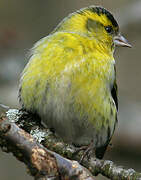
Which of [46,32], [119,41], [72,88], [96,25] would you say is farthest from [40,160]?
[46,32]

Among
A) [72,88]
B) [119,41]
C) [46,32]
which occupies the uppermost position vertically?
[119,41]

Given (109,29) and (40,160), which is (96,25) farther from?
(40,160)

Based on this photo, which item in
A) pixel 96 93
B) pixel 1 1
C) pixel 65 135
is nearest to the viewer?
pixel 96 93

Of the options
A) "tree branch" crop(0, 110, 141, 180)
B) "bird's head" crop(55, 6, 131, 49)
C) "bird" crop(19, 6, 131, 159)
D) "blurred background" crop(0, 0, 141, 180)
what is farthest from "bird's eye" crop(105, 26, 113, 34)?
"tree branch" crop(0, 110, 141, 180)

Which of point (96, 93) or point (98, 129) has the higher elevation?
point (96, 93)

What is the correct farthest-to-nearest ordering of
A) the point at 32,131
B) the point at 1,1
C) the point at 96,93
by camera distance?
the point at 1,1
the point at 96,93
the point at 32,131

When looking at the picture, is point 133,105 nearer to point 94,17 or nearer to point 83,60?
point 94,17

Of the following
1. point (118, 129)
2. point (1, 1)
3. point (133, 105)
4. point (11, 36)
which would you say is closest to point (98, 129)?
point (118, 129)
